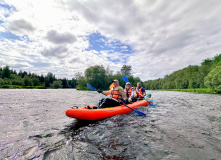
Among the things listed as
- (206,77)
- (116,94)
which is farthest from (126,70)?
(116,94)

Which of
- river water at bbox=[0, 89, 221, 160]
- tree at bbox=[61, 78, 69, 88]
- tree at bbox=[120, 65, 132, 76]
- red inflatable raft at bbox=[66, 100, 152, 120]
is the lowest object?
river water at bbox=[0, 89, 221, 160]

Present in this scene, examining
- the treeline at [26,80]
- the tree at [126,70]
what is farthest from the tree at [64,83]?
the tree at [126,70]

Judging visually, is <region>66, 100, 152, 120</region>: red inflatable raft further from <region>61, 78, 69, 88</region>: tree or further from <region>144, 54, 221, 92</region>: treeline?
<region>61, 78, 69, 88</region>: tree

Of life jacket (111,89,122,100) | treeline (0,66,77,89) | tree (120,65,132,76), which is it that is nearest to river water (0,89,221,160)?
life jacket (111,89,122,100)

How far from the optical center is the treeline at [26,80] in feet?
171

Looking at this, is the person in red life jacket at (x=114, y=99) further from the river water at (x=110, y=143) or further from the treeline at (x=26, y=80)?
the treeline at (x=26, y=80)

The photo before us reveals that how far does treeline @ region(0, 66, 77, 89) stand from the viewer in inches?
2056

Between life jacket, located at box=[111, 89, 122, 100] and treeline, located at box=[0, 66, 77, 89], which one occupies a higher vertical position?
treeline, located at box=[0, 66, 77, 89]

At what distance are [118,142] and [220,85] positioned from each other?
29.8m

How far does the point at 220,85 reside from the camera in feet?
78.9

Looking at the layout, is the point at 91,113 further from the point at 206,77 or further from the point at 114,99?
the point at 206,77

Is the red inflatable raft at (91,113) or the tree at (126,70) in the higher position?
the tree at (126,70)

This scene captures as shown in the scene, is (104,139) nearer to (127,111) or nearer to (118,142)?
(118,142)

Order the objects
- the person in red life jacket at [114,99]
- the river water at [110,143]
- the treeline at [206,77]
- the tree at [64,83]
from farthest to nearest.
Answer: the tree at [64,83] → the treeline at [206,77] → the person in red life jacket at [114,99] → the river water at [110,143]
